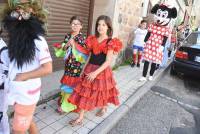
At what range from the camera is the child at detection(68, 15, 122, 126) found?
3285 mm

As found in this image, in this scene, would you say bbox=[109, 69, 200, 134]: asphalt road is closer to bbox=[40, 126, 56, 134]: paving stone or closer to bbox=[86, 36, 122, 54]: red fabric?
bbox=[40, 126, 56, 134]: paving stone

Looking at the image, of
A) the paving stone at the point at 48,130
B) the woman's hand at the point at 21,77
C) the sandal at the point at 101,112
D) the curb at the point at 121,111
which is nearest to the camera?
the woman's hand at the point at 21,77

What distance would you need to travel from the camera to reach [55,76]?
5.13m

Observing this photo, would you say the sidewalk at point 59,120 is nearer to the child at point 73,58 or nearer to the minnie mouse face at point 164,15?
the child at point 73,58

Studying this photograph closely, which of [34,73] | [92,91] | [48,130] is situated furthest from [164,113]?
[34,73]

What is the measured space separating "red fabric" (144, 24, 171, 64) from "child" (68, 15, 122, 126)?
2902 millimetres

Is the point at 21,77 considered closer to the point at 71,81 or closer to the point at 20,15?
the point at 20,15

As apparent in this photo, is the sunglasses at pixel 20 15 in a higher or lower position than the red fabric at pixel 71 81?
higher

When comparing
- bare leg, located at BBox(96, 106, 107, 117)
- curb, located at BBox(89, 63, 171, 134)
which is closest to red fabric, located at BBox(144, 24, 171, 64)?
curb, located at BBox(89, 63, 171, 134)

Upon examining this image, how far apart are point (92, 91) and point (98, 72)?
31 centimetres

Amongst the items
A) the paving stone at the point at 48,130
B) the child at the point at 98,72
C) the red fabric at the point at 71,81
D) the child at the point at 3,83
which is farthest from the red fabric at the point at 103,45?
the child at the point at 3,83

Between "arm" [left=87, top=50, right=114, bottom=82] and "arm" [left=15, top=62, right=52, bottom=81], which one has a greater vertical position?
"arm" [left=15, top=62, right=52, bottom=81]

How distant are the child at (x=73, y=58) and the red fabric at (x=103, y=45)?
0.12 meters

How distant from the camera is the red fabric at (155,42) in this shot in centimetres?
605
